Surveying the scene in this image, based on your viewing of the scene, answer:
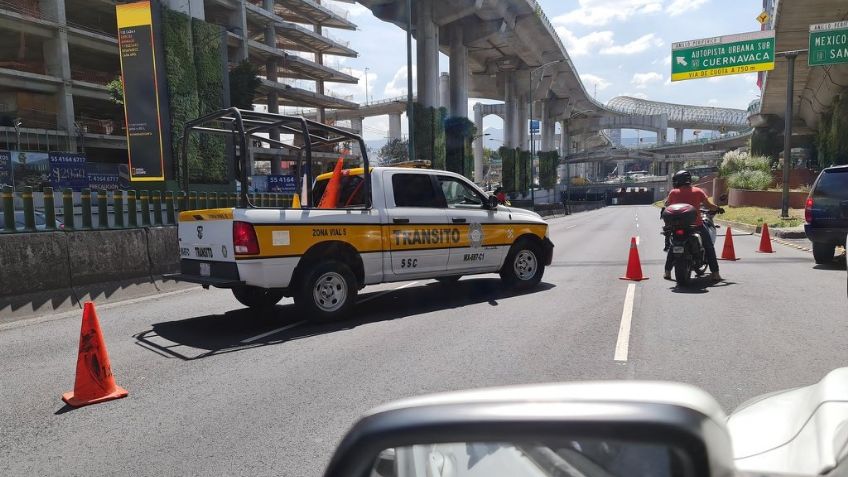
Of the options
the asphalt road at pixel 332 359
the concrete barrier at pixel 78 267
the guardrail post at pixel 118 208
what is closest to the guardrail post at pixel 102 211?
the guardrail post at pixel 118 208

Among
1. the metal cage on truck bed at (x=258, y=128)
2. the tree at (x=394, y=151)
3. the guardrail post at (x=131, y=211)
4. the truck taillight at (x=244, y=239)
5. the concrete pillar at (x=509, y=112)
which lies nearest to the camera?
the truck taillight at (x=244, y=239)

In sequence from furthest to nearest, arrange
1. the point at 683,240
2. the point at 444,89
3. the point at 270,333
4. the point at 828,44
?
1. the point at 444,89
2. the point at 828,44
3. the point at 683,240
4. the point at 270,333

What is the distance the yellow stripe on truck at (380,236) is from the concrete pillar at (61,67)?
40.8 meters

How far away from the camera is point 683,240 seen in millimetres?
8789

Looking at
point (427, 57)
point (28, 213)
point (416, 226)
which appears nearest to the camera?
point (416, 226)

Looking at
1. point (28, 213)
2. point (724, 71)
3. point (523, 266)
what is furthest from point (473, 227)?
point (724, 71)

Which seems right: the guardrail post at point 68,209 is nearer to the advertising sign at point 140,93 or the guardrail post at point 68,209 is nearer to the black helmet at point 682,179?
the black helmet at point 682,179

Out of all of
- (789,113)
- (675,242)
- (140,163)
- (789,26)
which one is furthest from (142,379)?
(789,26)

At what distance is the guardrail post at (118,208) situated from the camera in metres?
9.59

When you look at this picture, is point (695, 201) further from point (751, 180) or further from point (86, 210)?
point (751, 180)

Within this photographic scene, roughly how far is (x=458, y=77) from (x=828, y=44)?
33125 millimetres

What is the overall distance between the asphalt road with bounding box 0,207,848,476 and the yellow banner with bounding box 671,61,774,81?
1858 cm

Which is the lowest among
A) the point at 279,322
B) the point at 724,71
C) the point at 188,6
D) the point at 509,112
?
the point at 279,322

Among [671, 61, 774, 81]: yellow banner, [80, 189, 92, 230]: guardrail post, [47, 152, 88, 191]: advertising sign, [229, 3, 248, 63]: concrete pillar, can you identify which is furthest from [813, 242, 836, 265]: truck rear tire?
[229, 3, 248, 63]: concrete pillar
